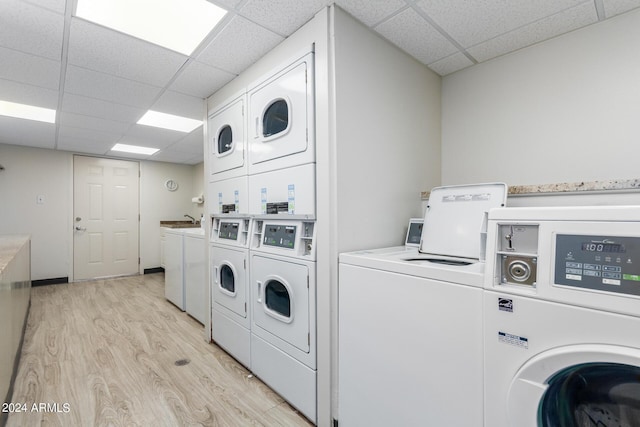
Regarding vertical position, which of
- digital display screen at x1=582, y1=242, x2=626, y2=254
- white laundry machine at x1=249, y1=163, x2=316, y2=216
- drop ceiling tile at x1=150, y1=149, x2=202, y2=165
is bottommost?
digital display screen at x1=582, y1=242, x2=626, y2=254

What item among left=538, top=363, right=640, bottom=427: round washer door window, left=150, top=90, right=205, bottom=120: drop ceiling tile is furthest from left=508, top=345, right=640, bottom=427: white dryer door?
left=150, top=90, right=205, bottom=120: drop ceiling tile

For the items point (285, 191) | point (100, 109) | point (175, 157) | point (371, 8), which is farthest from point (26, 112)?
point (371, 8)

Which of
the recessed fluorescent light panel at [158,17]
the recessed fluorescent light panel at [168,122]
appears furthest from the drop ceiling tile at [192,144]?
the recessed fluorescent light panel at [158,17]

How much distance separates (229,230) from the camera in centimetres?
245

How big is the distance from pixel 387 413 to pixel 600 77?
2.15m

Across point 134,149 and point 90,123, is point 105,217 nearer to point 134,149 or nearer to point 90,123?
point 134,149

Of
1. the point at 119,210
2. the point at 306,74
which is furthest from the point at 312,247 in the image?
the point at 119,210

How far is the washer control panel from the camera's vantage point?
75cm

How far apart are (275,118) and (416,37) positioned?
1025mm

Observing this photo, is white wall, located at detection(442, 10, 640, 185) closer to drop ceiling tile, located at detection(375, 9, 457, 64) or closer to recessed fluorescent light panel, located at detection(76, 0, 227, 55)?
drop ceiling tile, located at detection(375, 9, 457, 64)

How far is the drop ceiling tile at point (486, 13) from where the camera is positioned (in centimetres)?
152

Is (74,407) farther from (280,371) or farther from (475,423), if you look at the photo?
(475,423)

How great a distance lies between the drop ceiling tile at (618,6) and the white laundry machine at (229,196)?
232 cm

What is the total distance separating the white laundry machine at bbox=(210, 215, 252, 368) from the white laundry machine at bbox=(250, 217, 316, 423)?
114 millimetres
